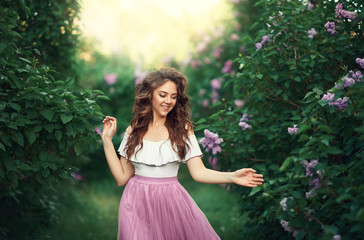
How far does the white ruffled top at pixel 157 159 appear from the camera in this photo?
2576mm

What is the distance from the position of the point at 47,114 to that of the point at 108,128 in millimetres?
418

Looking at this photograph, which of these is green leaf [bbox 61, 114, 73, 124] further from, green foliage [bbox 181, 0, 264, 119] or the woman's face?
green foliage [bbox 181, 0, 264, 119]

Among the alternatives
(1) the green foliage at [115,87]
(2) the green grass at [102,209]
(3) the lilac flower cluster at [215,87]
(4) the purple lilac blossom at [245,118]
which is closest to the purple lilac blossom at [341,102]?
(4) the purple lilac blossom at [245,118]

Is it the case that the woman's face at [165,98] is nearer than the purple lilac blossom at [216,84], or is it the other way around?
the woman's face at [165,98]

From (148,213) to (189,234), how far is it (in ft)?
0.91

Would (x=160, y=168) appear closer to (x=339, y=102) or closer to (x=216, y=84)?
(x=339, y=102)

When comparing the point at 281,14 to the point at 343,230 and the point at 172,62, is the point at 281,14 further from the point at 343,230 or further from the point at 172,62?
the point at 172,62

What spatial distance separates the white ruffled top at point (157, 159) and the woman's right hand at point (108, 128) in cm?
20

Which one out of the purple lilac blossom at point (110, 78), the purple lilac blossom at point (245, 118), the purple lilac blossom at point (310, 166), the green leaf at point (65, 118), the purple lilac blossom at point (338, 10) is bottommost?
the purple lilac blossom at point (310, 166)

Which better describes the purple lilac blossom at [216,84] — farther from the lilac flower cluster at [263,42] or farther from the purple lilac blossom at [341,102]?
the purple lilac blossom at [341,102]

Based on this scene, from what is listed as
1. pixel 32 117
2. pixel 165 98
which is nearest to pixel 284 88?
pixel 165 98

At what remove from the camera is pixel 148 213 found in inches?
97.8

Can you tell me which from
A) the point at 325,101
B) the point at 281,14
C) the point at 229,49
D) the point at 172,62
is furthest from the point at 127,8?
the point at 325,101

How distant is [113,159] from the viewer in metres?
2.68
